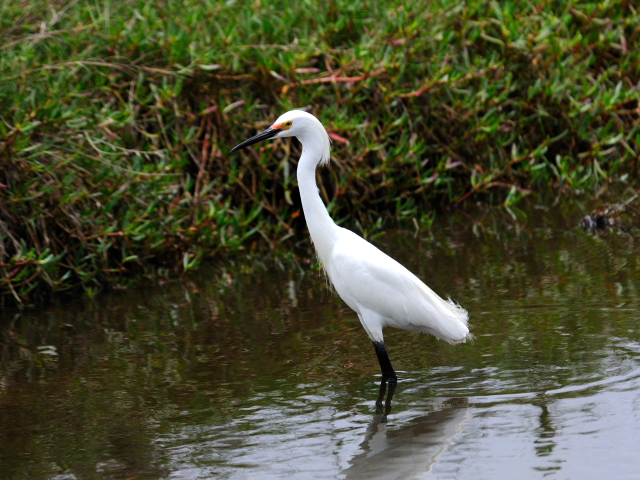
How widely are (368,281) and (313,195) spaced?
55 centimetres

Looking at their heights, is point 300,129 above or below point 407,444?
above

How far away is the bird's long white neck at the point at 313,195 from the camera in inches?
175

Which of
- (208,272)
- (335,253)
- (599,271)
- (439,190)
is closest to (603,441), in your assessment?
(335,253)

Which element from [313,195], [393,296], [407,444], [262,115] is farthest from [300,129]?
[262,115]

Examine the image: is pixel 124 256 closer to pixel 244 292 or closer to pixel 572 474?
pixel 244 292

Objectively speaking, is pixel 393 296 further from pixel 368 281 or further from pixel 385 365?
pixel 385 365

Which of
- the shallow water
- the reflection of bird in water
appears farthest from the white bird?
the reflection of bird in water

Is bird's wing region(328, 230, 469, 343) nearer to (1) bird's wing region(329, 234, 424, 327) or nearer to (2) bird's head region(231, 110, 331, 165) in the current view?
(1) bird's wing region(329, 234, 424, 327)

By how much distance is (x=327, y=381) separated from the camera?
417 cm

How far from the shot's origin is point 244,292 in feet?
20.0

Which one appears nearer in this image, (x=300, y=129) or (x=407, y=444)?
(x=407, y=444)

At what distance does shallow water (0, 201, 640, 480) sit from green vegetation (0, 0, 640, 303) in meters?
0.66

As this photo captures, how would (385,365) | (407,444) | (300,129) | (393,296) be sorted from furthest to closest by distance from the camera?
(300,129), (393,296), (385,365), (407,444)

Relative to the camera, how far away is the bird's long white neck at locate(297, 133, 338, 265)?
4.45m
